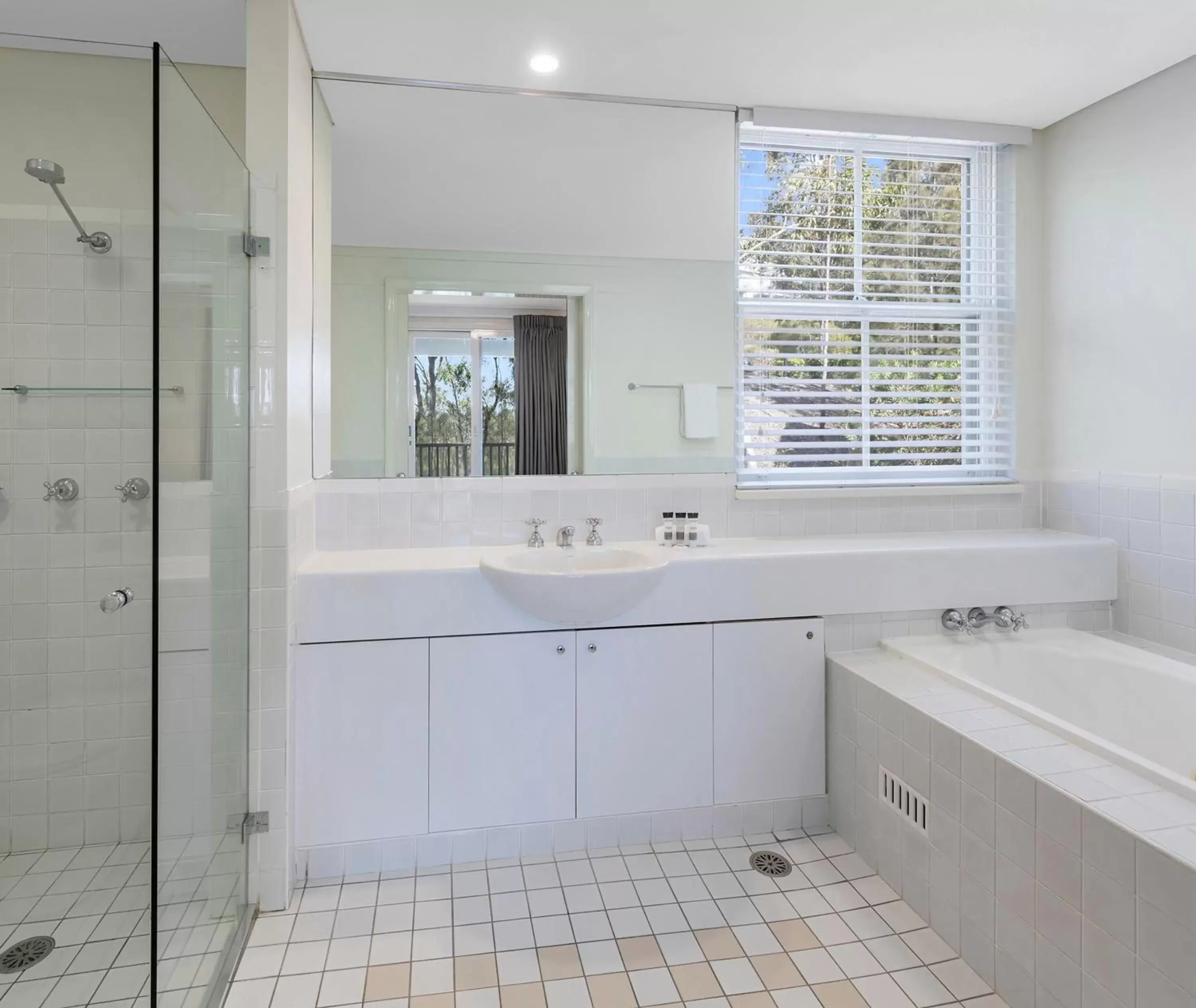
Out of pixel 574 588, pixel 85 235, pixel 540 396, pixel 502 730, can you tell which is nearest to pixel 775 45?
pixel 540 396

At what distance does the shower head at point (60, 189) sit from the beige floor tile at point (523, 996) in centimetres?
185

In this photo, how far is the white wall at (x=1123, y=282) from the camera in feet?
7.59

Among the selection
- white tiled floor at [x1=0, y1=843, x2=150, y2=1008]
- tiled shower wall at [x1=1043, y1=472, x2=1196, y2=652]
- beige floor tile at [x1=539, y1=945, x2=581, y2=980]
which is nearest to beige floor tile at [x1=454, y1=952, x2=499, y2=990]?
beige floor tile at [x1=539, y1=945, x2=581, y2=980]

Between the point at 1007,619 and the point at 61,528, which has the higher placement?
the point at 61,528

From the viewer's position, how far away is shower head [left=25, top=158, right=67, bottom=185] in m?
1.75

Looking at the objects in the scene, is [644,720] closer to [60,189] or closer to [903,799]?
[903,799]

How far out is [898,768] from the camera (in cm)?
199

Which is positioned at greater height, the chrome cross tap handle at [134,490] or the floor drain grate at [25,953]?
the chrome cross tap handle at [134,490]

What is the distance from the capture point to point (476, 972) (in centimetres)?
172

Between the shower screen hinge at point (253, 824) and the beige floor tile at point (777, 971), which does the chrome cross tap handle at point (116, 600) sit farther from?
the beige floor tile at point (777, 971)

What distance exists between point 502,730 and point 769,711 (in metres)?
0.81

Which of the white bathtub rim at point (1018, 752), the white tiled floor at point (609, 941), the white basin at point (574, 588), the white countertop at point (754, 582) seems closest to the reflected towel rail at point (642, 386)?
the white countertop at point (754, 582)

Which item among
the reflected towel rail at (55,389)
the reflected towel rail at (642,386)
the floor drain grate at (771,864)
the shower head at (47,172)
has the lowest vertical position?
the floor drain grate at (771,864)

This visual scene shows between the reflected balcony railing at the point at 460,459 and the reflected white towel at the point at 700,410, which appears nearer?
the reflected balcony railing at the point at 460,459
